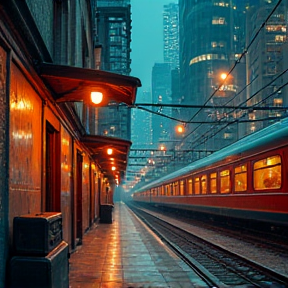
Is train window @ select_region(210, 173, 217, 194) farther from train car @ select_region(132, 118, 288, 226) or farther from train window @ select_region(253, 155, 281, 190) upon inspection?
train window @ select_region(253, 155, 281, 190)

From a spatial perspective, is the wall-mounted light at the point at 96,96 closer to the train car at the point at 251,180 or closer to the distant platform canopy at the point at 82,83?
the distant platform canopy at the point at 82,83

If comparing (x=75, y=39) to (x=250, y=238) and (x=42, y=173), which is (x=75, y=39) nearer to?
(x=42, y=173)

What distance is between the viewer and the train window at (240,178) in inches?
650

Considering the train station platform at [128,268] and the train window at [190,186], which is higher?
Result: the train window at [190,186]

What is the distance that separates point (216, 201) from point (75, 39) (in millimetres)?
10713

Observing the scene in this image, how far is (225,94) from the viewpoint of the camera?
10962 centimetres

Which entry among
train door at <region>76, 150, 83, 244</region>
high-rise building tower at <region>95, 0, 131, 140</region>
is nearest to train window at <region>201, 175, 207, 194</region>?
train door at <region>76, 150, 83, 244</region>

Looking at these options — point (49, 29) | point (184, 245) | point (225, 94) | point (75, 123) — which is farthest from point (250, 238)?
point (225, 94)

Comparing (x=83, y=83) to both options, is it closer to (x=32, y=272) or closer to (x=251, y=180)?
(x=32, y=272)

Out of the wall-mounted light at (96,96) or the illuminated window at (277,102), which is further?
the illuminated window at (277,102)

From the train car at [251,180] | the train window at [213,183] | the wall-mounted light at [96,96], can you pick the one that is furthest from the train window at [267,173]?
the wall-mounted light at [96,96]

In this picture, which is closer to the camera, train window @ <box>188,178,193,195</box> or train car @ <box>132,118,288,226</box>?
train car @ <box>132,118,288,226</box>

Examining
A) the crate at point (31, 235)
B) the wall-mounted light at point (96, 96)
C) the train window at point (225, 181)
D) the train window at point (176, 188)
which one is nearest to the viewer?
the crate at point (31, 235)

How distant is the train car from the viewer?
523 inches
